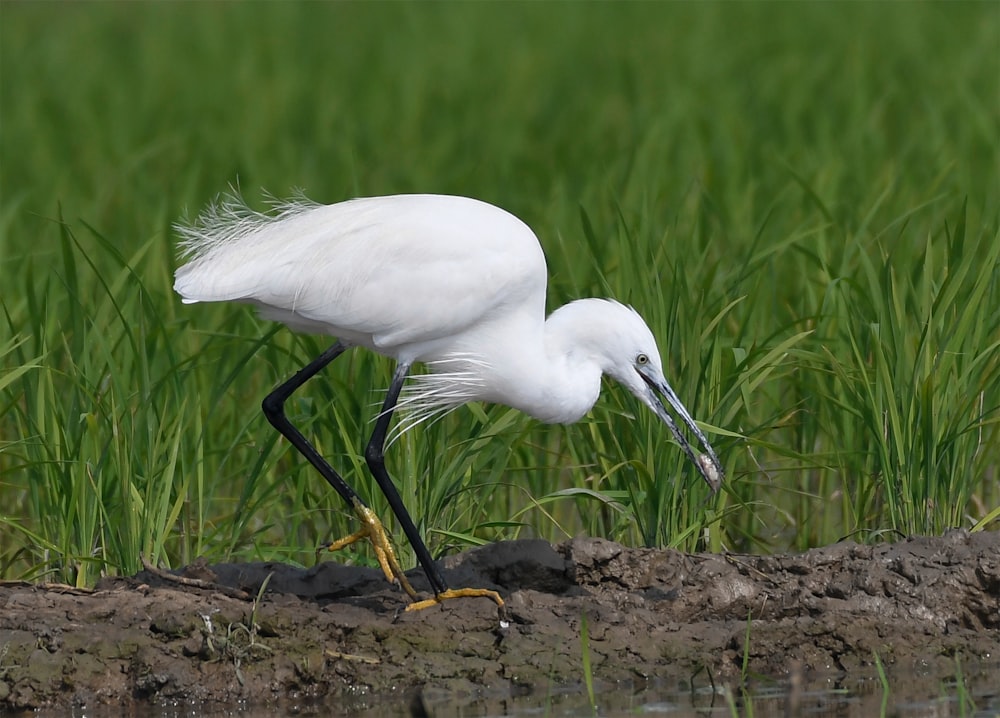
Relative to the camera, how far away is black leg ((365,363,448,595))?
5.74m

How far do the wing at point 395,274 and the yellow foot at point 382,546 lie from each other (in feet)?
2.10

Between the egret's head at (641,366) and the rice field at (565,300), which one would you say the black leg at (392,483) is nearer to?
the rice field at (565,300)

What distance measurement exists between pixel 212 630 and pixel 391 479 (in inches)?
44.8

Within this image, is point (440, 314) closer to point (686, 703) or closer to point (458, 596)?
point (458, 596)

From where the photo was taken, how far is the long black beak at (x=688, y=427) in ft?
18.8

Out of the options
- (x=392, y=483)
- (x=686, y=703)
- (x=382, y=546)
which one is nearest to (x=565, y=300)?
(x=392, y=483)

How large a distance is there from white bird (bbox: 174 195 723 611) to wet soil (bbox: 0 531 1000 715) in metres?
0.35

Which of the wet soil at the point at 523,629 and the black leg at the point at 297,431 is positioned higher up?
the black leg at the point at 297,431

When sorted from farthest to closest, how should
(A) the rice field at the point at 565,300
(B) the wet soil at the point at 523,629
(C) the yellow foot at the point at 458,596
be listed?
(A) the rice field at the point at 565,300 < (C) the yellow foot at the point at 458,596 < (B) the wet soil at the point at 523,629

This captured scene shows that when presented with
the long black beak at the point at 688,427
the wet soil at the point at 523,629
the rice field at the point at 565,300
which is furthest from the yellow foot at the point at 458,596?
the long black beak at the point at 688,427

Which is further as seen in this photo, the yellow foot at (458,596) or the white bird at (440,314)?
the white bird at (440,314)

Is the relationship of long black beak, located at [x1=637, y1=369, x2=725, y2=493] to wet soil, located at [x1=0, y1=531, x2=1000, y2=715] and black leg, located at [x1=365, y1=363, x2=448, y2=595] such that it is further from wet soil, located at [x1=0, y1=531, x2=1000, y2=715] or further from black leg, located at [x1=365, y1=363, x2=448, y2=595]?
black leg, located at [x1=365, y1=363, x2=448, y2=595]

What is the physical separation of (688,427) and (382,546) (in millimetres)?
1203

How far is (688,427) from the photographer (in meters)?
5.82
